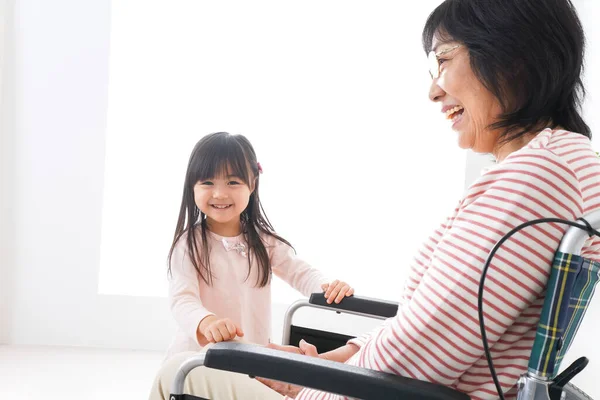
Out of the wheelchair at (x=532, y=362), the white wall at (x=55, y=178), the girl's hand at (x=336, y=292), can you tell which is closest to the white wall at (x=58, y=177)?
the white wall at (x=55, y=178)

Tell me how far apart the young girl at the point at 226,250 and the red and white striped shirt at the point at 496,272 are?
Answer: 91 cm

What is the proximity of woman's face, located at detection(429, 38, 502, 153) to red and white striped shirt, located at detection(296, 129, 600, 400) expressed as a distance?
Answer: 13cm

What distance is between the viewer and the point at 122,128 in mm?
2945

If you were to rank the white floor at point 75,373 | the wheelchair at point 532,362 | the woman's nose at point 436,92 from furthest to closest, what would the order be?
the white floor at point 75,373 → the woman's nose at point 436,92 → the wheelchair at point 532,362

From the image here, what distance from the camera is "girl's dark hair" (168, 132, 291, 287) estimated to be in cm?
162

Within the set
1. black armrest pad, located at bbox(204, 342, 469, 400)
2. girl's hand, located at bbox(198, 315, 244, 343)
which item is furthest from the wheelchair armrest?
girl's hand, located at bbox(198, 315, 244, 343)

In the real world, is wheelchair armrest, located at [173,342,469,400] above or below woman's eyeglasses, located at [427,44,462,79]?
below

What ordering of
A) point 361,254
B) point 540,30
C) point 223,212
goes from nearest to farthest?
point 540,30, point 223,212, point 361,254

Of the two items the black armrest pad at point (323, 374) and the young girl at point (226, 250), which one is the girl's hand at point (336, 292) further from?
the black armrest pad at point (323, 374)

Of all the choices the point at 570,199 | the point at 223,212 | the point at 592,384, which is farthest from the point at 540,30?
the point at 592,384

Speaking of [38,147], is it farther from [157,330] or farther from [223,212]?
[223,212]

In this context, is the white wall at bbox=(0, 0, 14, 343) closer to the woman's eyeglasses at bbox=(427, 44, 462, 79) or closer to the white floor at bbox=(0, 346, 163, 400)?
the white floor at bbox=(0, 346, 163, 400)

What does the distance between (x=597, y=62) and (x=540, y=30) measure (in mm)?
1909

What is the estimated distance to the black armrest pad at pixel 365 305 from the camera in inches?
50.4
